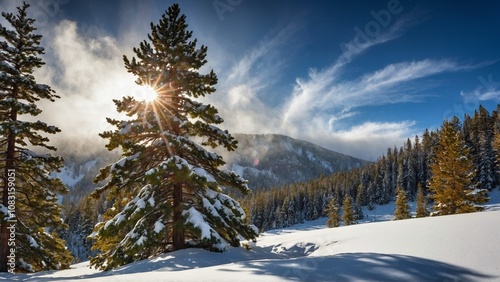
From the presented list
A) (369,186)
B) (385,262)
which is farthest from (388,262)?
(369,186)

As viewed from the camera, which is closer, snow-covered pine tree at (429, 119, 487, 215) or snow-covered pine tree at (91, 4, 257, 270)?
snow-covered pine tree at (91, 4, 257, 270)

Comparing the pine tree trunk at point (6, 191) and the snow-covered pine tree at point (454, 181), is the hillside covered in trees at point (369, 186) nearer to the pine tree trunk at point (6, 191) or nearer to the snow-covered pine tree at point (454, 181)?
the snow-covered pine tree at point (454, 181)

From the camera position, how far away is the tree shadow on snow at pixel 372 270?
3678 mm

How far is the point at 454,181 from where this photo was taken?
936 inches

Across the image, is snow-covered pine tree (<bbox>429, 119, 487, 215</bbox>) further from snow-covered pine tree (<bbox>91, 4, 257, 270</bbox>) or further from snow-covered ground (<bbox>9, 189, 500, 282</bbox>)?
snow-covered pine tree (<bbox>91, 4, 257, 270</bbox>)

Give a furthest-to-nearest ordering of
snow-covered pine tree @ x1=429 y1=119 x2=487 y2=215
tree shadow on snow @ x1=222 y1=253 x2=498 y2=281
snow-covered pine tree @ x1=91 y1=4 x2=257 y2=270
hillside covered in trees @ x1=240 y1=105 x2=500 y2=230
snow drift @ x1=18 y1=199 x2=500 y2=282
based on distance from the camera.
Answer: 1. hillside covered in trees @ x1=240 y1=105 x2=500 y2=230
2. snow-covered pine tree @ x1=429 y1=119 x2=487 y2=215
3. snow-covered pine tree @ x1=91 y1=4 x2=257 y2=270
4. snow drift @ x1=18 y1=199 x2=500 y2=282
5. tree shadow on snow @ x1=222 y1=253 x2=498 y2=281

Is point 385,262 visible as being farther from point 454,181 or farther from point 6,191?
point 454,181

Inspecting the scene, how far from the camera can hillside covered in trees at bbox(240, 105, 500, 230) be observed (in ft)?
334

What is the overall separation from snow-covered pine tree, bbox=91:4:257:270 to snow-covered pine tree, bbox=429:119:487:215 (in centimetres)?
2280

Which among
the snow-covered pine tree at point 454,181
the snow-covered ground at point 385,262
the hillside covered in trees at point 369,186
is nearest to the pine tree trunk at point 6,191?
the snow-covered ground at point 385,262

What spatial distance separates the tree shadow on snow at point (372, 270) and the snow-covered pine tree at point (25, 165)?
12266 millimetres

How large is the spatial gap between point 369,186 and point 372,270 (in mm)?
125486

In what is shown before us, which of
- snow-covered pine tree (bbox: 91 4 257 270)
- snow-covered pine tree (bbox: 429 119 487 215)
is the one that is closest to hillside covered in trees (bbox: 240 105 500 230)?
snow-covered pine tree (bbox: 429 119 487 215)

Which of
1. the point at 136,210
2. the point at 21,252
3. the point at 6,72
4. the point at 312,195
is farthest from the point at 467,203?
the point at 312,195
